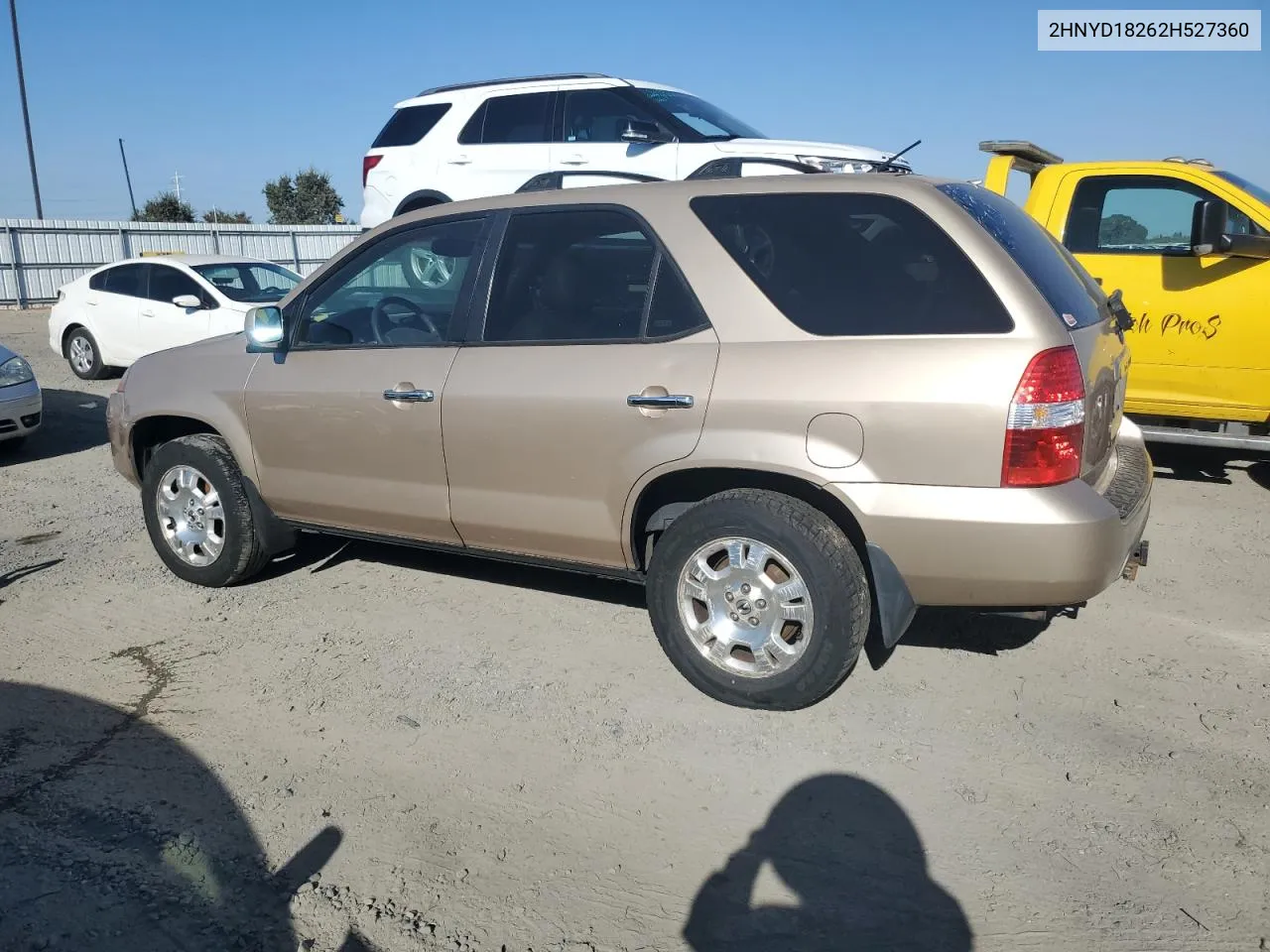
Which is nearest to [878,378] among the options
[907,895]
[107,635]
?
[907,895]

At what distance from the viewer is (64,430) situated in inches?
374

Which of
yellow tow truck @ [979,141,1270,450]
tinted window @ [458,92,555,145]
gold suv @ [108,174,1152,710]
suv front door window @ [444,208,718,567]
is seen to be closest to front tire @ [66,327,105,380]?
tinted window @ [458,92,555,145]

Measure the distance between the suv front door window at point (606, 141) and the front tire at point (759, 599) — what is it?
16.0 feet

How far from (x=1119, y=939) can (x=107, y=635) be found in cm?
416

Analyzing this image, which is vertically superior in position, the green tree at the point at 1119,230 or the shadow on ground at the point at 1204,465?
the green tree at the point at 1119,230

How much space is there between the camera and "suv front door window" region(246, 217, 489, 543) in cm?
426

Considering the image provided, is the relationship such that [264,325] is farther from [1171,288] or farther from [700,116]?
[1171,288]

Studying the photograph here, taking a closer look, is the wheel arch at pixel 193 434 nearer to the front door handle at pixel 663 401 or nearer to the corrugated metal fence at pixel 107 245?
the front door handle at pixel 663 401

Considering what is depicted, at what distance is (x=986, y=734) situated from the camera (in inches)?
140

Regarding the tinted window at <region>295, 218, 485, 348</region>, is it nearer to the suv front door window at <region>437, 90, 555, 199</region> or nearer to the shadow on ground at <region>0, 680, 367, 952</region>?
the shadow on ground at <region>0, 680, 367, 952</region>

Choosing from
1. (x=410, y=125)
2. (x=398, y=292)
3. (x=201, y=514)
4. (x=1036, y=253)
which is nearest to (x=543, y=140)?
(x=410, y=125)

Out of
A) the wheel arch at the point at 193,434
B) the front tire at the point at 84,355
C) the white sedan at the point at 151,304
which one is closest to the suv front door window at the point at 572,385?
the wheel arch at the point at 193,434

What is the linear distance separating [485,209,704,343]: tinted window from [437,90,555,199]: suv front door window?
14.8 ft

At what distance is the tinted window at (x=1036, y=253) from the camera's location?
341 centimetres
